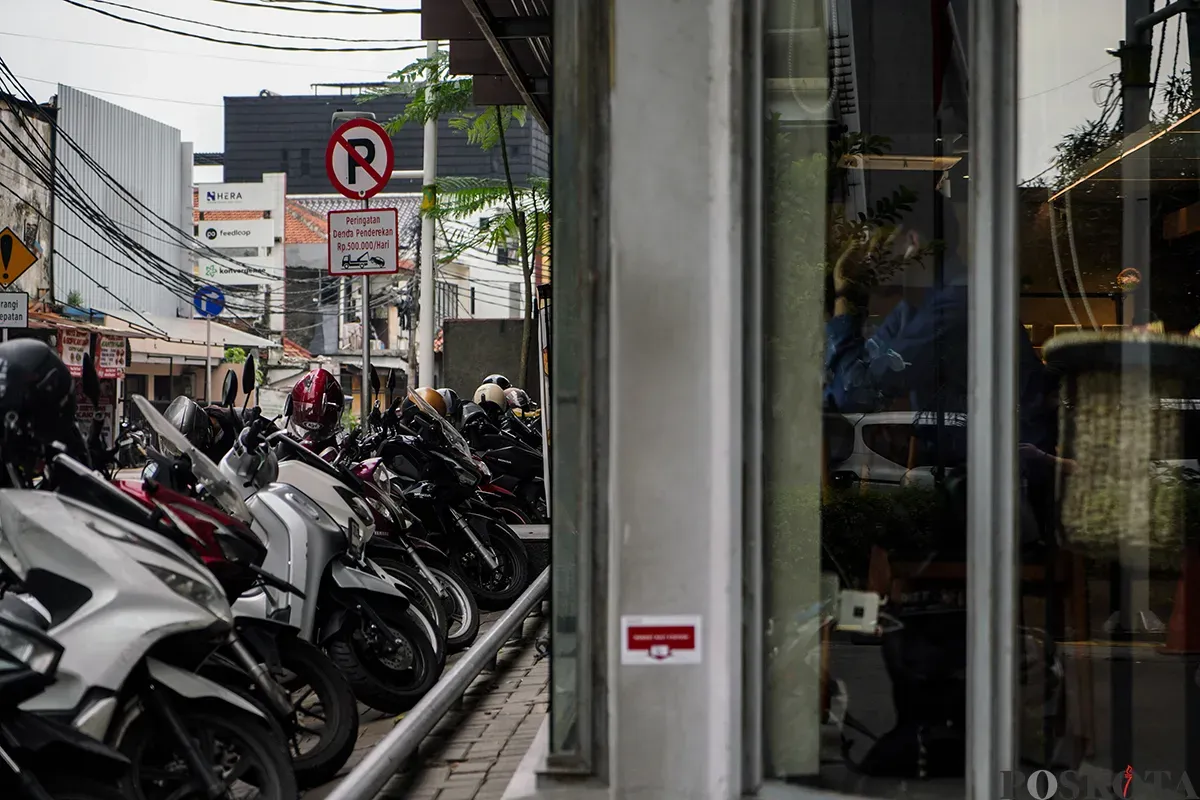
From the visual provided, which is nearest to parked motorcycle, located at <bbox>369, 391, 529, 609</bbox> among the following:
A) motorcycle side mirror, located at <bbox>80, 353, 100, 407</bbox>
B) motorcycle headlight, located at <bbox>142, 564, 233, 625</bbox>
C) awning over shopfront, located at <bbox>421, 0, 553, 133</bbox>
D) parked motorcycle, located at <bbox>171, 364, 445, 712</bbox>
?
parked motorcycle, located at <bbox>171, 364, 445, 712</bbox>

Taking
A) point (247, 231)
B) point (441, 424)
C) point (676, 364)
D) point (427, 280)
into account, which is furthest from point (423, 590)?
point (247, 231)

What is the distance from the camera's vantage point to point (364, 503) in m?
5.99

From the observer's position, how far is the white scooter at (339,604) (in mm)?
5309

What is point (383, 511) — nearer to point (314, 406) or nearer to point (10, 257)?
point (314, 406)

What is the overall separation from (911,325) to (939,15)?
33.9 inches

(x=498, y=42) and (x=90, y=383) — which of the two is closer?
(x=90, y=383)

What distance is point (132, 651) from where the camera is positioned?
3479 millimetres

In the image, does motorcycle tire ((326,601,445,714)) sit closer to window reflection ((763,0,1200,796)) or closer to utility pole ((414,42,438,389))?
window reflection ((763,0,1200,796))

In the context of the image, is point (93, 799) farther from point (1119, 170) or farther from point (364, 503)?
point (1119, 170)

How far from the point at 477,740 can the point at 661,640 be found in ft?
8.54

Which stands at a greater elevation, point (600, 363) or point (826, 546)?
point (600, 363)

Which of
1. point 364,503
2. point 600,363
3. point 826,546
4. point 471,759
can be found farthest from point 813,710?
point 364,503

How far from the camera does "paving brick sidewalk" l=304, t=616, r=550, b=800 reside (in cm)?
476

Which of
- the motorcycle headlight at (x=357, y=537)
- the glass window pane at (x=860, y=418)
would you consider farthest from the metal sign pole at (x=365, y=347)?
the glass window pane at (x=860, y=418)
